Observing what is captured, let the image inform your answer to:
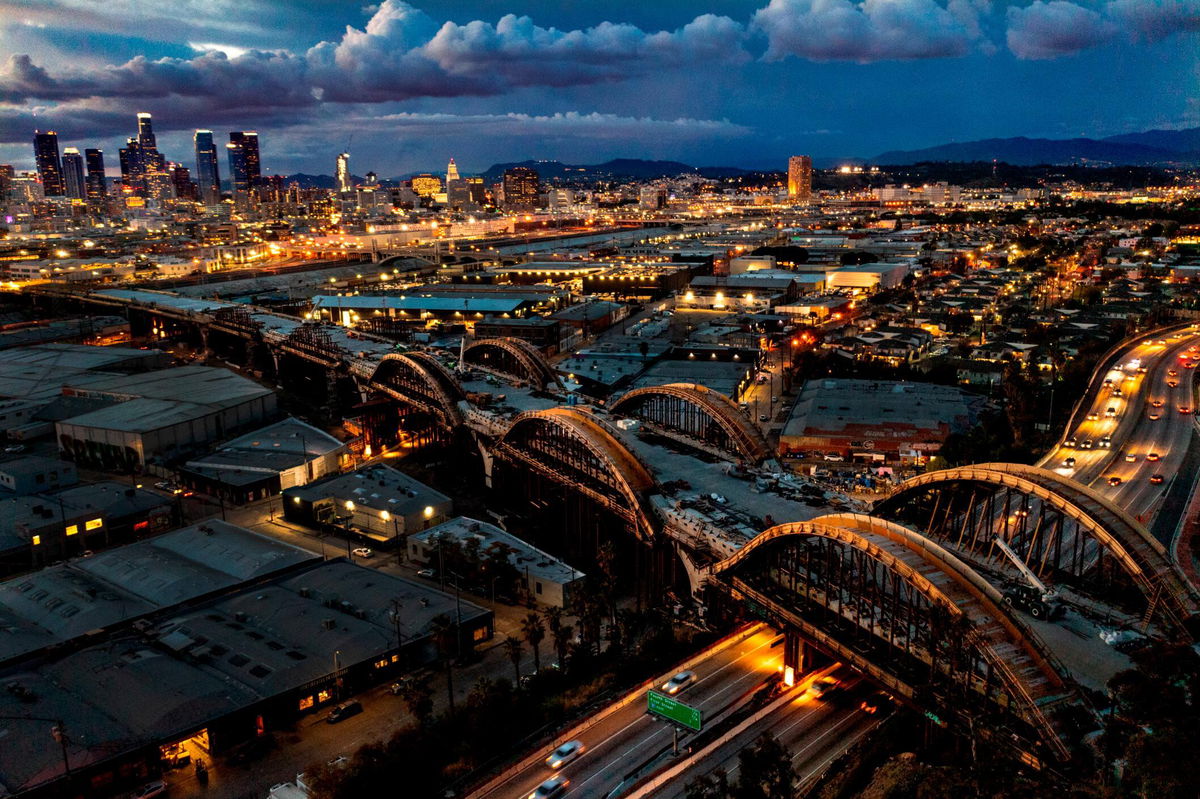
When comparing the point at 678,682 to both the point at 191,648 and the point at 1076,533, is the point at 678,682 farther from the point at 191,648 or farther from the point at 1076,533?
the point at 191,648

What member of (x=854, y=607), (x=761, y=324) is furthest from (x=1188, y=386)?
(x=854, y=607)

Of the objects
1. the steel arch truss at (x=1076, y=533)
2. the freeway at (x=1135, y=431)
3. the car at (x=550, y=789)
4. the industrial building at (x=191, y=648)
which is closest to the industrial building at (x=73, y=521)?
the industrial building at (x=191, y=648)

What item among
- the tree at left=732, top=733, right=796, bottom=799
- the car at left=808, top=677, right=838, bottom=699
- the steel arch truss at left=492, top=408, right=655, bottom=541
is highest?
the steel arch truss at left=492, top=408, right=655, bottom=541

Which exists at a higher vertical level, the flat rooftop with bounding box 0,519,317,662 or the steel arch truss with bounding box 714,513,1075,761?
the steel arch truss with bounding box 714,513,1075,761

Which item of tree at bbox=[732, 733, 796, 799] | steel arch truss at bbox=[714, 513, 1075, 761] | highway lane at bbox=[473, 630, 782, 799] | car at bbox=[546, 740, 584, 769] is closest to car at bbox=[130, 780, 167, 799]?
highway lane at bbox=[473, 630, 782, 799]

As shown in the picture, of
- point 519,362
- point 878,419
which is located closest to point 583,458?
point 878,419

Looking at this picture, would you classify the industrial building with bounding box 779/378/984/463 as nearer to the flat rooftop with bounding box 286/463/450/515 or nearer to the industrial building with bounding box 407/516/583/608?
the industrial building with bounding box 407/516/583/608

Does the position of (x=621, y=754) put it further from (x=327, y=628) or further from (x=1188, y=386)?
(x=1188, y=386)
